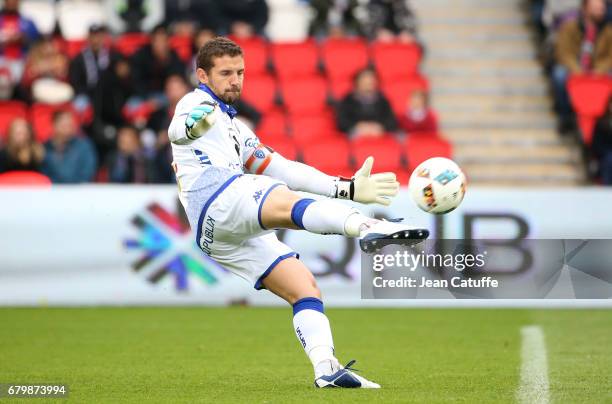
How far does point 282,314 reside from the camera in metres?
13.4

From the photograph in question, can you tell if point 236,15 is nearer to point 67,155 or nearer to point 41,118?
point 41,118

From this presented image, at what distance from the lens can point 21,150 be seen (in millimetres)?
15312

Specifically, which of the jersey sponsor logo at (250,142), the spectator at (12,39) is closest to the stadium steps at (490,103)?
the spectator at (12,39)

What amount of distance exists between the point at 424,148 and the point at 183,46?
4.26 m

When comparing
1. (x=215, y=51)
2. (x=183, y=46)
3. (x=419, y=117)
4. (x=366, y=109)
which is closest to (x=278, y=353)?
(x=215, y=51)

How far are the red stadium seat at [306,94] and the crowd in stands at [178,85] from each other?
15 millimetres

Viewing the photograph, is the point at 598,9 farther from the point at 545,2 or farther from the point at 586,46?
the point at 545,2

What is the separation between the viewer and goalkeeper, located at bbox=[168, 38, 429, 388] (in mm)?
7000

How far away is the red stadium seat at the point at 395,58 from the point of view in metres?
18.4

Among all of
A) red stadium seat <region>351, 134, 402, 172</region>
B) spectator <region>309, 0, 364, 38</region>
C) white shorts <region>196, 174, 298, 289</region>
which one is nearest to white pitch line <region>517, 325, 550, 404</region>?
white shorts <region>196, 174, 298, 289</region>

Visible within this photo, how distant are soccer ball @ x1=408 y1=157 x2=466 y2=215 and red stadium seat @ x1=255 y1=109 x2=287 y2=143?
9448mm

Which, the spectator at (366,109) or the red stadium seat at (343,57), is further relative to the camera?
the red stadium seat at (343,57)

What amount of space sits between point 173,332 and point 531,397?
203 inches

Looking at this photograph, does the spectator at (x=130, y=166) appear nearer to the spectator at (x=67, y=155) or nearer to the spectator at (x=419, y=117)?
the spectator at (x=67, y=155)
